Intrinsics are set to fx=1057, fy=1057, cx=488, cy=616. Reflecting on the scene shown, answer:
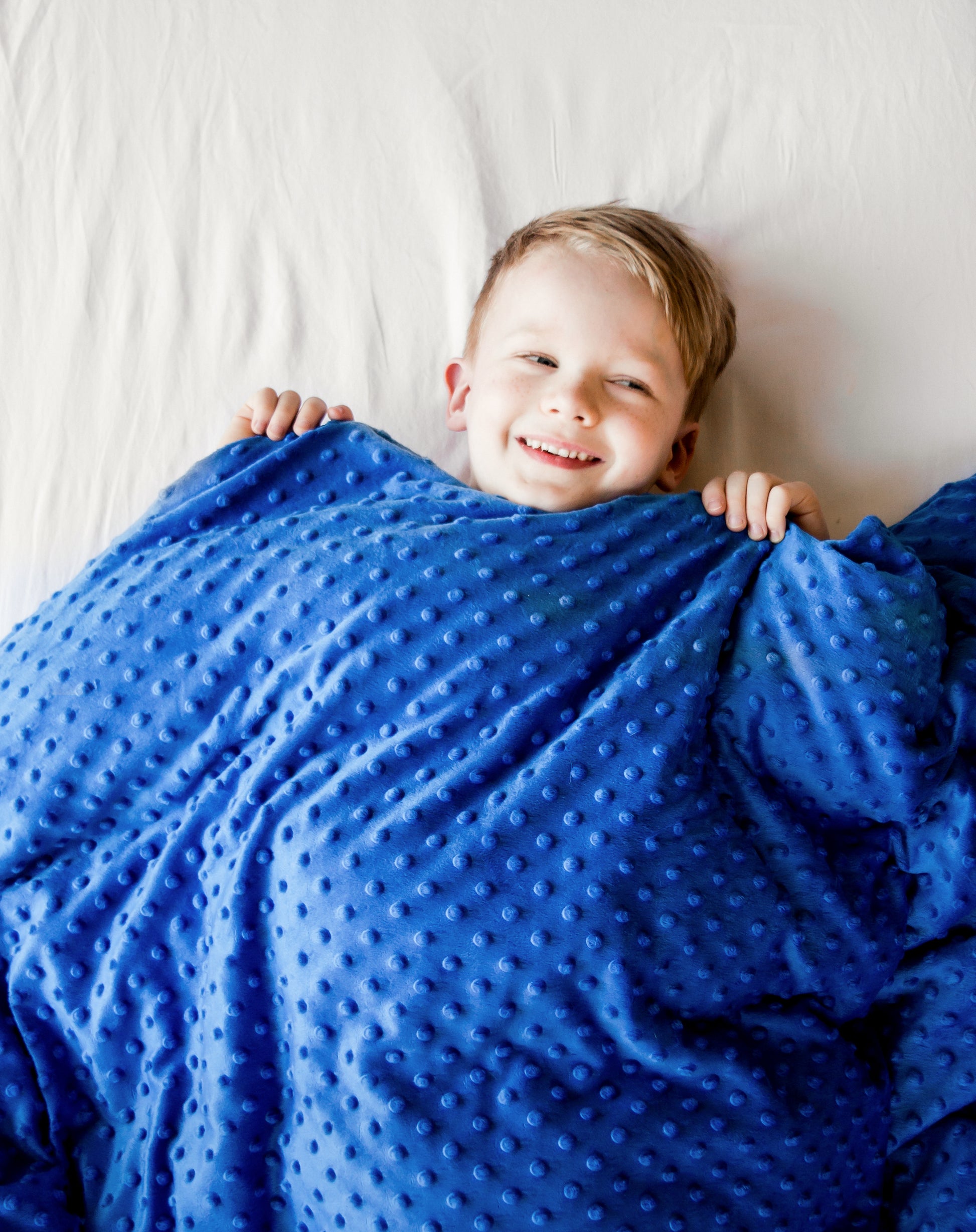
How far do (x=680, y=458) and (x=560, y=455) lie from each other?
0.58ft

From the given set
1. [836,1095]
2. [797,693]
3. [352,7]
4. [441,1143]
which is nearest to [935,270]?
[797,693]

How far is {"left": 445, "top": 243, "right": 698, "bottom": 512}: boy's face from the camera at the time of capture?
875mm

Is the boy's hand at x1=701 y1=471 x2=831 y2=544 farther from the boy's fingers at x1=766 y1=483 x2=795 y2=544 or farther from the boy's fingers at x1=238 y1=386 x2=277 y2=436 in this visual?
the boy's fingers at x1=238 y1=386 x2=277 y2=436

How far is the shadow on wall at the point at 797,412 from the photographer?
1.00 meters

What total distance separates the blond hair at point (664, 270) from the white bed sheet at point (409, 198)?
2.8 inches

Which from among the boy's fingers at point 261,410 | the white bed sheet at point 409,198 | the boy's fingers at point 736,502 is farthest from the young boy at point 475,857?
the white bed sheet at point 409,198

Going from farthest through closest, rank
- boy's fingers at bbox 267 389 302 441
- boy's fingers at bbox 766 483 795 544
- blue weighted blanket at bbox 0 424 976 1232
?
1. boy's fingers at bbox 267 389 302 441
2. boy's fingers at bbox 766 483 795 544
3. blue weighted blanket at bbox 0 424 976 1232

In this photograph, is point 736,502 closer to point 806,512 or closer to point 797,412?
point 806,512

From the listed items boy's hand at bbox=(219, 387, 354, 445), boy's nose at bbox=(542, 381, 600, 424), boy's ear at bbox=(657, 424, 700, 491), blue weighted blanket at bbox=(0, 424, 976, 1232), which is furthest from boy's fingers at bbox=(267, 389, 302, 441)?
boy's ear at bbox=(657, 424, 700, 491)

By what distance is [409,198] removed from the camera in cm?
109

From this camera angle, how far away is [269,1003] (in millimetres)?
713

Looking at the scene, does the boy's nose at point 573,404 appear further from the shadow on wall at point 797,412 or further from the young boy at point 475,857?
the shadow on wall at point 797,412

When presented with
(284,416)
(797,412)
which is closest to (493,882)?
(284,416)

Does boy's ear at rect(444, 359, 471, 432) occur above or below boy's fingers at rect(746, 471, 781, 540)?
above
